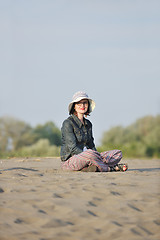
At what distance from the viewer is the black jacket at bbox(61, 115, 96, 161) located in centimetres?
628

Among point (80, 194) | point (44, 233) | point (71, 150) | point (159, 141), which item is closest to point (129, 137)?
point (159, 141)

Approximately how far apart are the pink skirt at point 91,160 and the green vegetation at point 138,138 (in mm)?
5287

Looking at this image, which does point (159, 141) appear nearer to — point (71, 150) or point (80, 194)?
point (71, 150)

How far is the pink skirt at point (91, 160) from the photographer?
6.05 m

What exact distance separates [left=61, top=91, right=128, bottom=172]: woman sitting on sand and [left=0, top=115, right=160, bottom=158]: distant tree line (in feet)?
15.5

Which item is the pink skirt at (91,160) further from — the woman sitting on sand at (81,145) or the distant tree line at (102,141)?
the distant tree line at (102,141)

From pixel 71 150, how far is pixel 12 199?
2616mm

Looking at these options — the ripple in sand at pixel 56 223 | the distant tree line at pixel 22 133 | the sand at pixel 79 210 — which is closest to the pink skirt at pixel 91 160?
the sand at pixel 79 210

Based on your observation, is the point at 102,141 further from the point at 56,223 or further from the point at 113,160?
the point at 56,223

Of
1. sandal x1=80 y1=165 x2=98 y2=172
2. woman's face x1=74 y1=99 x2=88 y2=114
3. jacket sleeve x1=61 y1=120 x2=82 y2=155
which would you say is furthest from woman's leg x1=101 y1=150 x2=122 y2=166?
woman's face x1=74 y1=99 x2=88 y2=114

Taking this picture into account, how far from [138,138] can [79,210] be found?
11.0 m

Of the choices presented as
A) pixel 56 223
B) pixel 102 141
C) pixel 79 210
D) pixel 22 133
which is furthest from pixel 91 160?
pixel 22 133

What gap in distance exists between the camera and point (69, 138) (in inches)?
247

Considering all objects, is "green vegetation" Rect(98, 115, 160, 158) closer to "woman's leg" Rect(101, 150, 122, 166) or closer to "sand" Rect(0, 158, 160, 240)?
"woman's leg" Rect(101, 150, 122, 166)
